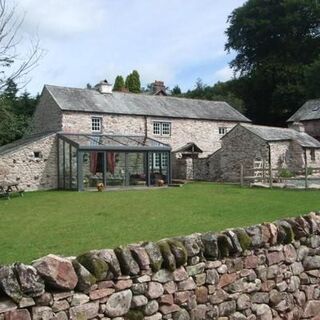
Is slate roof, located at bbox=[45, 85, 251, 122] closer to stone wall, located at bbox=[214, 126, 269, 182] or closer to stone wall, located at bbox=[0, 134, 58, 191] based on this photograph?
stone wall, located at bbox=[0, 134, 58, 191]

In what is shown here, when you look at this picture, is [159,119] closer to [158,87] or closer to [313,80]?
[158,87]

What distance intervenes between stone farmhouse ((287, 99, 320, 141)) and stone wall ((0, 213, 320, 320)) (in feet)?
144

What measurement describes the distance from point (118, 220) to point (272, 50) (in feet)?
194

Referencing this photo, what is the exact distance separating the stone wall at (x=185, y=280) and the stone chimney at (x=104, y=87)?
33977 millimetres

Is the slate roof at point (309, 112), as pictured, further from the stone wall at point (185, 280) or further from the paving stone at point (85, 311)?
the paving stone at point (85, 311)

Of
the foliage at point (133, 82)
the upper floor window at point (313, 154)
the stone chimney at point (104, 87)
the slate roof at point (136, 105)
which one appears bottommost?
the upper floor window at point (313, 154)

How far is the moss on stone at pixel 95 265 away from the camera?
441 cm

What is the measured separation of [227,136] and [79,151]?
13.7 meters

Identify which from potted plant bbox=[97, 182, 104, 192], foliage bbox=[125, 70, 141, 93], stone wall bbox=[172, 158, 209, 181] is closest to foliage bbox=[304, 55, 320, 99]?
stone wall bbox=[172, 158, 209, 181]

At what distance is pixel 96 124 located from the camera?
36938 millimetres

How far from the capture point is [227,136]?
3909 cm

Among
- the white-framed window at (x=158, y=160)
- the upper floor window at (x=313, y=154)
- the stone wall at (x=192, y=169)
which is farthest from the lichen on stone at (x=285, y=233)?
the upper floor window at (x=313, y=154)

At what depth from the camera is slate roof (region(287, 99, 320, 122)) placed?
48912 millimetres

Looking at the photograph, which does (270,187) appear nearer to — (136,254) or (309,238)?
(309,238)
